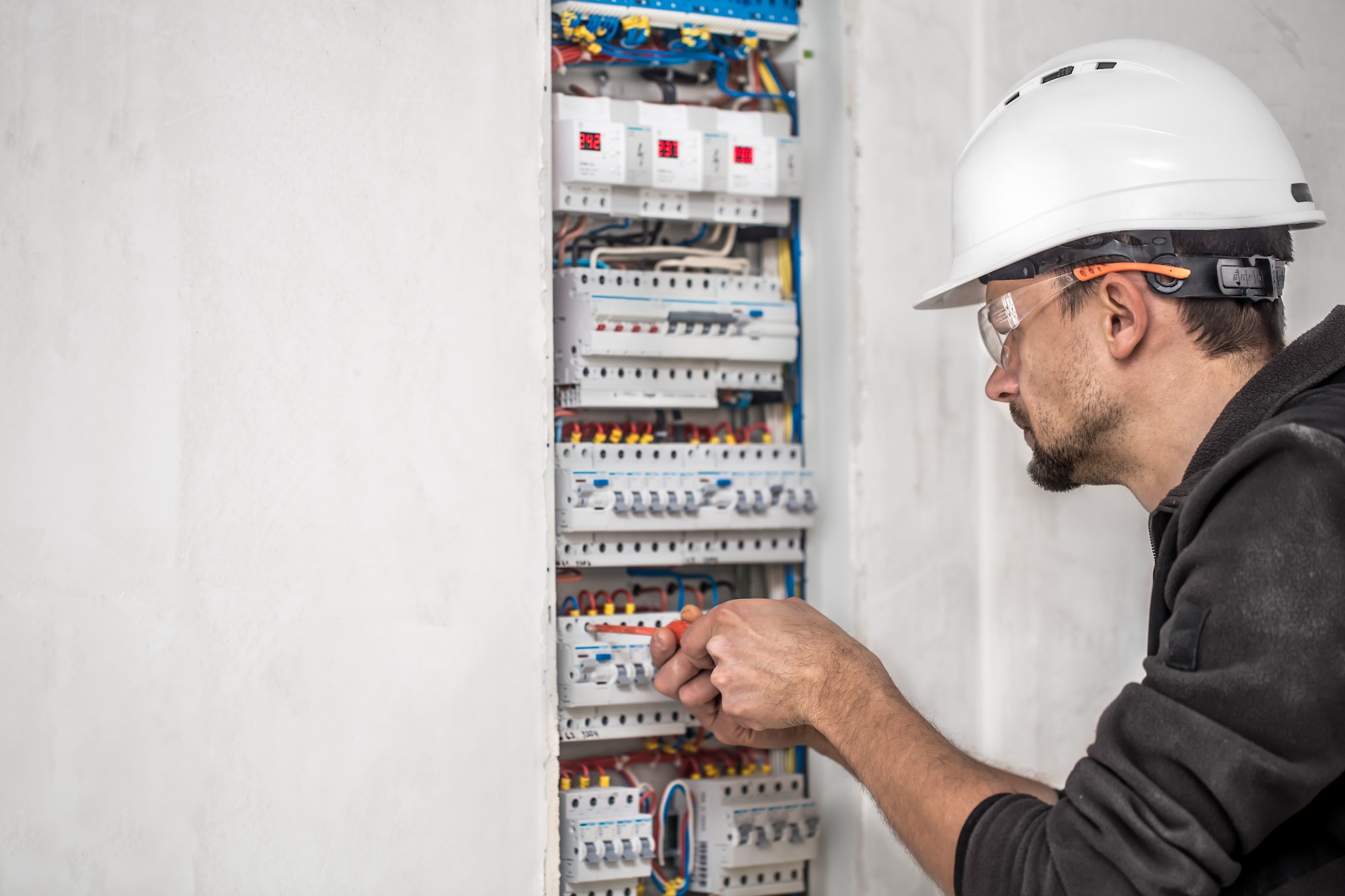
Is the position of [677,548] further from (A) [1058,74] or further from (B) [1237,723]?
(B) [1237,723]

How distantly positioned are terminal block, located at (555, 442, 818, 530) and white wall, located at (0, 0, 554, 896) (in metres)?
0.12

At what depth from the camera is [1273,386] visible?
105 centimetres

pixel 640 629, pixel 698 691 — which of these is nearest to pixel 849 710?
pixel 698 691

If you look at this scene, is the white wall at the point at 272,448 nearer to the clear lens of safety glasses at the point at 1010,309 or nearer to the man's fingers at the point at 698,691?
the man's fingers at the point at 698,691

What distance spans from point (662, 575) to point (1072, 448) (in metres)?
1.09

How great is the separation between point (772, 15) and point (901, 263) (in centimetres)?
57

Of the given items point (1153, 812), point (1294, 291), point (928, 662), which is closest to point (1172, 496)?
point (1153, 812)

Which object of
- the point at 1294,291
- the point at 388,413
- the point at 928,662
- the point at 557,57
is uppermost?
the point at 557,57

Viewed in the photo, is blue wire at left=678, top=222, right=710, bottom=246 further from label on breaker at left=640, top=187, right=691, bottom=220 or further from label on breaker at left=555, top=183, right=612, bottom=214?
label on breaker at left=555, top=183, right=612, bottom=214

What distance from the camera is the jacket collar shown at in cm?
101

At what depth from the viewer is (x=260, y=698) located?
163 cm

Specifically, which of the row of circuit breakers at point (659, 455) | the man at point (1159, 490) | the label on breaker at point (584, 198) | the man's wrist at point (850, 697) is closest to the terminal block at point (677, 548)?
the row of circuit breakers at point (659, 455)

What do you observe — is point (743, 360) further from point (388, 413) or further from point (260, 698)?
point (260, 698)

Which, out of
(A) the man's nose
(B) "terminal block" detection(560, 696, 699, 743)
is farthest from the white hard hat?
(B) "terminal block" detection(560, 696, 699, 743)
